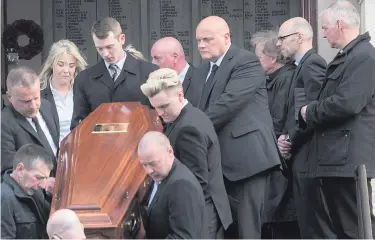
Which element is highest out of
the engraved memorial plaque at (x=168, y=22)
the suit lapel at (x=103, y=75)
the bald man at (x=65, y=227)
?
the engraved memorial plaque at (x=168, y=22)

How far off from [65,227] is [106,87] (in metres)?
2.37

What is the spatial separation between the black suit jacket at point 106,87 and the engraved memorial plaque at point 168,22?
3.89 m

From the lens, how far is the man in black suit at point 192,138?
704 cm

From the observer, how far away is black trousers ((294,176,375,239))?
7988 mm

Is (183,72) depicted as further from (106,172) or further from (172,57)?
(106,172)

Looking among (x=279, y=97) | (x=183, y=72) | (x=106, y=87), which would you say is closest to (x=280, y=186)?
(x=279, y=97)

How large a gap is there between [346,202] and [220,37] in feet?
4.88

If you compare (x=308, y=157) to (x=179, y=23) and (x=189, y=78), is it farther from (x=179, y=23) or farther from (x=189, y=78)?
(x=179, y=23)

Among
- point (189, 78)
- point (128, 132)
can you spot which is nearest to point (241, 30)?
point (189, 78)

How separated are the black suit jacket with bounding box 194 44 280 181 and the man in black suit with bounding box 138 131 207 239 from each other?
130 cm

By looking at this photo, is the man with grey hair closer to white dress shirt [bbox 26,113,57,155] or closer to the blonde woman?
white dress shirt [bbox 26,113,57,155]

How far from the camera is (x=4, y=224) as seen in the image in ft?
22.0

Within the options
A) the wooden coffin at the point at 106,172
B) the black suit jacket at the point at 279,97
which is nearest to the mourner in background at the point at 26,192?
the wooden coffin at the point at 106,172

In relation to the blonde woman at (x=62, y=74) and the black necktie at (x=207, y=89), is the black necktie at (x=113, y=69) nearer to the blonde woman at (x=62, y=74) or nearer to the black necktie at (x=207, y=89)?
the black necktie at (x=207, y=89)
